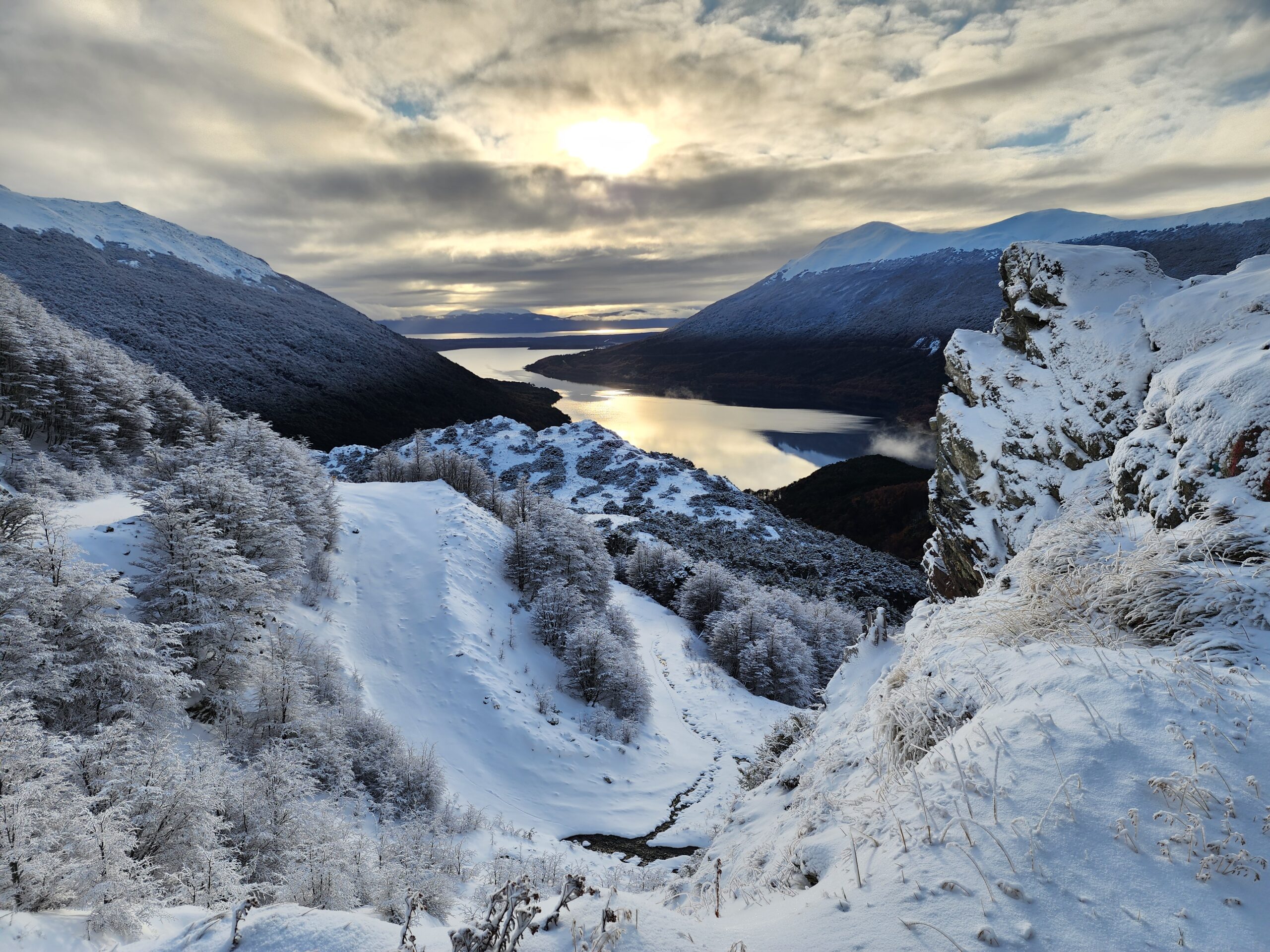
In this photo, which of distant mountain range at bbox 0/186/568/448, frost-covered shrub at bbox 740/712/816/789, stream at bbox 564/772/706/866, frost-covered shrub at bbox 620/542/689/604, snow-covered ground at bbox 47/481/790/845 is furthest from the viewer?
distant mountain range at bbox 0/186/568/448

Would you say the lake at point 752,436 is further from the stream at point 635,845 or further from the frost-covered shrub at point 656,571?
the stream at point 635,845

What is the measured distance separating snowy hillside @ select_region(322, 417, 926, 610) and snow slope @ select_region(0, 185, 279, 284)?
12213 centimetres

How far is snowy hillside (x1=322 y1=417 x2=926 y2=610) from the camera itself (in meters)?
51.7

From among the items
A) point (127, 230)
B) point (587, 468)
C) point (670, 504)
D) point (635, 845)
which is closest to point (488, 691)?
point (635, 845)

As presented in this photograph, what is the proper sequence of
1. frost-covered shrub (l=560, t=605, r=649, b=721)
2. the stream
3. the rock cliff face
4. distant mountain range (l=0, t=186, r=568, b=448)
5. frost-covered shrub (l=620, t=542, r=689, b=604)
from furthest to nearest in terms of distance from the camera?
distant mountain range (l=0, t=186, r=568, b=448) < frost-covered shrub (l=620, t=542, r=689, b=604) < frost-covered shrub (l=560, t=605, r=649, b=721) < the stream < the rock cliff face

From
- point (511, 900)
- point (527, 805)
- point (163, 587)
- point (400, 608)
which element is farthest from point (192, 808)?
point (400, 608)

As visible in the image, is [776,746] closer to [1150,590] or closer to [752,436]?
[1150,590]

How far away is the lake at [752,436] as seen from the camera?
10744 centimetres

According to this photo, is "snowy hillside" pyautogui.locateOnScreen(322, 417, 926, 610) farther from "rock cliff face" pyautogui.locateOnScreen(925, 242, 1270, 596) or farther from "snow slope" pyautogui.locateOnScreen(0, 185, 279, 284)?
"snow slope" pyautogui.locateOnScreen(0, 185, 279, 284)

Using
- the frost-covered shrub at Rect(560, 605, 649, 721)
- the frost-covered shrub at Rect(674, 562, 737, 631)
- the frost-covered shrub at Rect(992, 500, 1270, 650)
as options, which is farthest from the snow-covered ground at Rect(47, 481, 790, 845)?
the frost-covered shrub at Rect(992, 500, 1270, 650)

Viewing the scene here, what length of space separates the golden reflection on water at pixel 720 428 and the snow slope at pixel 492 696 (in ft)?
257

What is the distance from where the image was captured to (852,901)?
300cm

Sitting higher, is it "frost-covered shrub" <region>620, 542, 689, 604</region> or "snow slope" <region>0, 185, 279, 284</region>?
"snow slope" <region>0, 185, 279, 284</region>

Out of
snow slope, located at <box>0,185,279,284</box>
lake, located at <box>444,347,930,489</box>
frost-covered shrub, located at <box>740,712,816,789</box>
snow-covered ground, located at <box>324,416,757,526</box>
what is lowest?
lake, located at <box>444,347,930,489</box>
